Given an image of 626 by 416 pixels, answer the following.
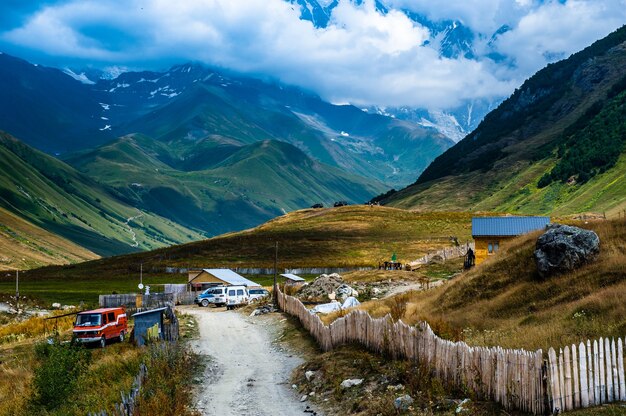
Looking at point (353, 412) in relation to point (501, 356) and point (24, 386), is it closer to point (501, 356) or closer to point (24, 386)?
point (501, 356)

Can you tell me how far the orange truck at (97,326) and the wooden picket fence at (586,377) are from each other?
32070mm

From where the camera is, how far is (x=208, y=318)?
56.7m

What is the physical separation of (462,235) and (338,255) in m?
31.1

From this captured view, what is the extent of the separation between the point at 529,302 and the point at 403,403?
567 inches

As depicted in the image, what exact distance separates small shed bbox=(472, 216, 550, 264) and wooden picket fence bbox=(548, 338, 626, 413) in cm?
5358

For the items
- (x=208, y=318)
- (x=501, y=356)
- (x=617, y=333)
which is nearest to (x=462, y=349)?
(x=501, y=356)

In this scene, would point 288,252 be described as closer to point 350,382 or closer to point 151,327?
point 151,327

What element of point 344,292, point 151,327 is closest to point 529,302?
point 151,327

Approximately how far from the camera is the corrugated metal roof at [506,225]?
224 feet

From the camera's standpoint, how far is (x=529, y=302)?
103 feet

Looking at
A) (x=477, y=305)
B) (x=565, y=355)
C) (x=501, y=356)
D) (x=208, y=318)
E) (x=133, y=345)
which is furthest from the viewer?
(x=208, y=318)

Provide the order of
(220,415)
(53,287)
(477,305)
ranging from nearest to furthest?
1. (220,415)
2. (477,305)
3. (53,287)

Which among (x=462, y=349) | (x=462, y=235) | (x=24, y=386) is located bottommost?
(x=24, y=386)

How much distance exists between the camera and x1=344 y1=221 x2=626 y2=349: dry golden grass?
22984 millimetres
